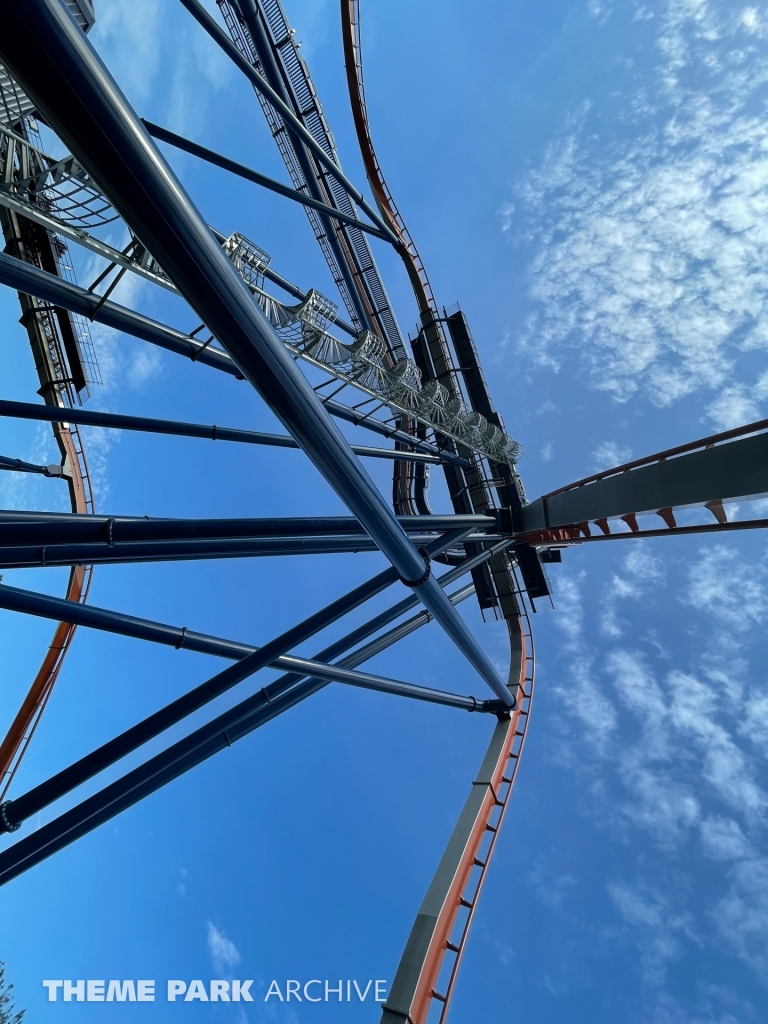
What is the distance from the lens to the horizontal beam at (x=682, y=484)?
568 centimetres

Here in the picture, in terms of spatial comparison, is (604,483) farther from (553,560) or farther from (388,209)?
(388,209)

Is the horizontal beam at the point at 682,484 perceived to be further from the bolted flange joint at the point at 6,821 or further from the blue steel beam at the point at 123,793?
the bolted flange joint at the point at 6,821

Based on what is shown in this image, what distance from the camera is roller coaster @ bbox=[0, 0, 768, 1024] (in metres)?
3.30

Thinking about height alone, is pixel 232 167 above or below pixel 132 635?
above

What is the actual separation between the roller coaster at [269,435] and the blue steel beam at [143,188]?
11mm

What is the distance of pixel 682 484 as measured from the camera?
6.80m

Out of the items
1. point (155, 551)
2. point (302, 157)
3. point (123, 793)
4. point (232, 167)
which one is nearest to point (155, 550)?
point (155, 551)

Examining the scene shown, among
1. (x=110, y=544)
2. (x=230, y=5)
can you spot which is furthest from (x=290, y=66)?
(x=110, y=544)

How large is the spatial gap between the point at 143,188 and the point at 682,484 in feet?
20.1

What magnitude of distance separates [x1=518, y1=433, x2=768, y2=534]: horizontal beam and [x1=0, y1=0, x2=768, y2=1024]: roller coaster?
0.09ft

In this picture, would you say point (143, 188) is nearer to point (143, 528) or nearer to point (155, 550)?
point (143, 528)

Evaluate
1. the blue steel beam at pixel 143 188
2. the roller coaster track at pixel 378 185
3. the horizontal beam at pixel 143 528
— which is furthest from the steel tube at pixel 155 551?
the roller coaster track at pixel 378 185

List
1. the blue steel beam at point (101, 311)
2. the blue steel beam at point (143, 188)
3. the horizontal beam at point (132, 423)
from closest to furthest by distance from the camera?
the blue steel beam at point (143, 188) < the blue steel beam at point (101, 311) < the horizontal beam at point (132, 423)

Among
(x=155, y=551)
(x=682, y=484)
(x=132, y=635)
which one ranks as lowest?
(x=132, y=635)
